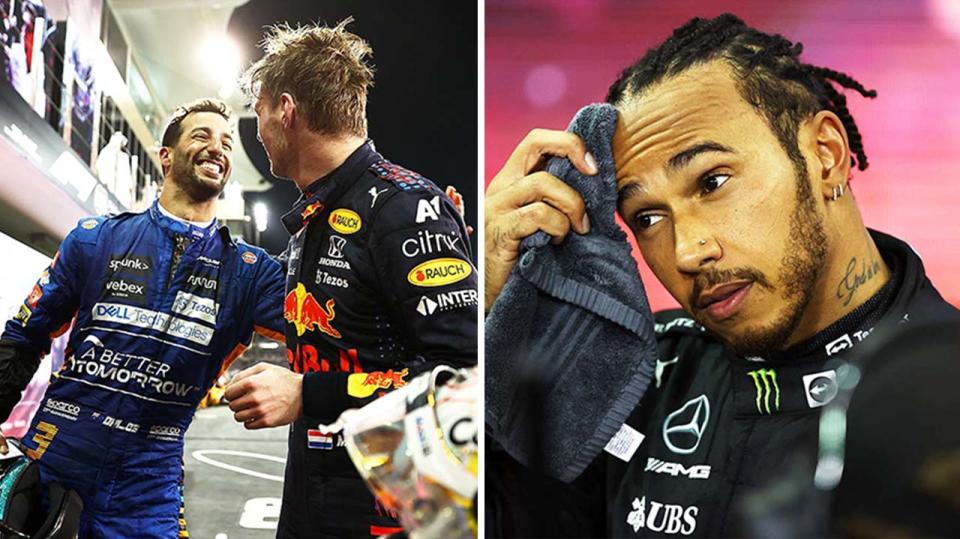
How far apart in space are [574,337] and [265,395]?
652 mm

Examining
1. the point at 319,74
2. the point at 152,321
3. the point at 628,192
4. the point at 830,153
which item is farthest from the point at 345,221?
the point at 830,153

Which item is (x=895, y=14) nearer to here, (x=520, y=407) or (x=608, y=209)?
(x=608, y=209)

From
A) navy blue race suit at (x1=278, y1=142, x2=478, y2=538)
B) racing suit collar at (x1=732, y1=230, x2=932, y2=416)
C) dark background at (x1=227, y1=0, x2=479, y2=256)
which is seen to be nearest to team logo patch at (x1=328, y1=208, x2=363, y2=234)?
navy blue race suit at (x1=278, y1=142, x2=478, y2=538)

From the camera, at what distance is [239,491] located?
64.6 inches

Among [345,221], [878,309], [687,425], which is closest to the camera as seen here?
[878,309]

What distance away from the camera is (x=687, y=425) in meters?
1.53

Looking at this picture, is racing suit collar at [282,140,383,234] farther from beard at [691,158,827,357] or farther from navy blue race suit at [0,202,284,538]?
beard at [691,158,827,357]

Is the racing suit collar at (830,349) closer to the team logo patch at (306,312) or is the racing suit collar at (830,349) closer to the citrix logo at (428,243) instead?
the citrix logo at (428,243)

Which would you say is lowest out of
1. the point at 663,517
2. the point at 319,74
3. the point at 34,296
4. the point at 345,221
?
the point at 663,517

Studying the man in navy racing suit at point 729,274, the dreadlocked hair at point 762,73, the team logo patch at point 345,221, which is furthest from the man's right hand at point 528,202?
the team logo patch at point 345,221

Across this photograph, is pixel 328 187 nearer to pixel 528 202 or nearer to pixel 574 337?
pixel 528 202

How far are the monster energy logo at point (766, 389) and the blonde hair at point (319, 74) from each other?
954 mm

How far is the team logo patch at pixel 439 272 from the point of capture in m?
1.59

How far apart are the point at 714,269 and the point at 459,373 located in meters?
0.55
